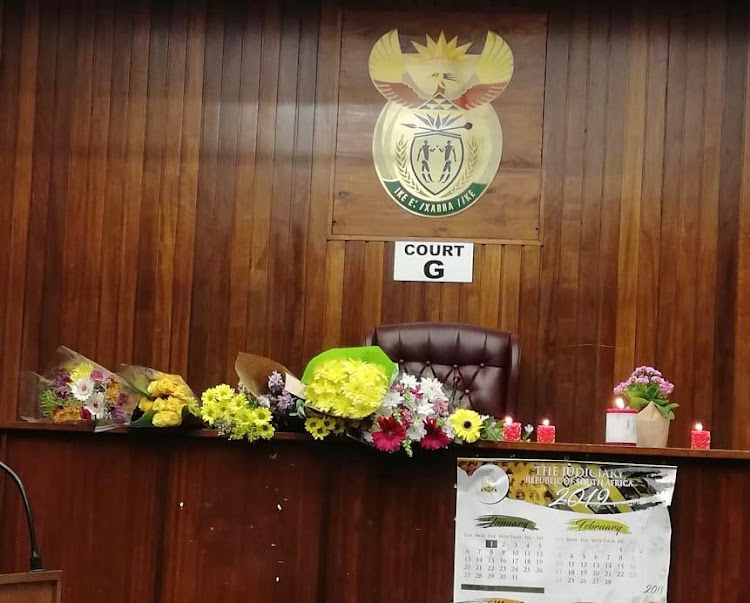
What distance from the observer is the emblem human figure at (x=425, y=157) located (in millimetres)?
4449

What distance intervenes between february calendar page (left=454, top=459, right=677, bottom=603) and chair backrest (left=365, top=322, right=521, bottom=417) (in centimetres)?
128

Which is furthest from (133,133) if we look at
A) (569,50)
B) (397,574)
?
(397,574)

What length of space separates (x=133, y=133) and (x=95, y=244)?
1.64ft

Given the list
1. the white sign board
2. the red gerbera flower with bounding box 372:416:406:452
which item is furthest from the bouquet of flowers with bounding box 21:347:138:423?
the white sign board

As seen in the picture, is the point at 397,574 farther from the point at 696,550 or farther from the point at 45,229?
the point at 45,229

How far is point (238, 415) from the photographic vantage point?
105 inches

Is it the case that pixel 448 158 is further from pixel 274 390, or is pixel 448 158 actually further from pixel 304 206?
pixel 274 390

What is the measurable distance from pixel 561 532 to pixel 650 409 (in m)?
0.53

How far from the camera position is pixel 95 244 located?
4.51 metres

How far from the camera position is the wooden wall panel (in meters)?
4.31

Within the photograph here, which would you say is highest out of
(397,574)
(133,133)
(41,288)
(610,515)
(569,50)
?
(569,50)

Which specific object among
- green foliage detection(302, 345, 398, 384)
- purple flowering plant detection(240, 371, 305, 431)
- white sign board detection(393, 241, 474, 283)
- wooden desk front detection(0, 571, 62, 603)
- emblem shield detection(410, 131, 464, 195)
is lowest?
wooden desk front detection(0, 571, 62, 603)

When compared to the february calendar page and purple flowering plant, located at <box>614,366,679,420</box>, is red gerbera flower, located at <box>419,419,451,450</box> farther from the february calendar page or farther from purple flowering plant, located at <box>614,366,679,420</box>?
purple flowering plant, located at <box>614,366,679,420</box>

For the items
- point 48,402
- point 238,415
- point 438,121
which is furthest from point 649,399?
point 438,121
